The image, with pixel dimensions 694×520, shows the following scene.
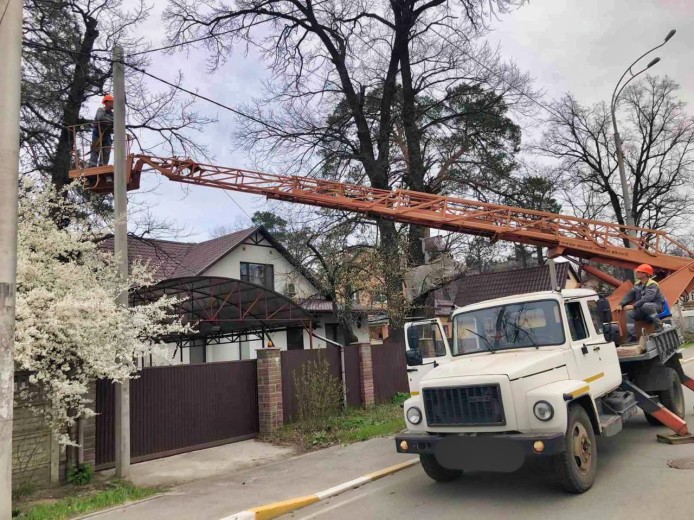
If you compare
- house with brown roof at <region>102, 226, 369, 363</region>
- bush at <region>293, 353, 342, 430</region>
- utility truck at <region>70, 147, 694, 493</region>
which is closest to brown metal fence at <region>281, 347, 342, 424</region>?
bush at <region>293, 353, 342, 430</region>

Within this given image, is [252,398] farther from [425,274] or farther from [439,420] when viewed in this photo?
[425,274]

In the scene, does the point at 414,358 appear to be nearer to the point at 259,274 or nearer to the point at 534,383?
the point at 534,383

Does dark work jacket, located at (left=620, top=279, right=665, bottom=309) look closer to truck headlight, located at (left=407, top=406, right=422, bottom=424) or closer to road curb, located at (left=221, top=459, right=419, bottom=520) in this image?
→ road curb, located at (left=221, top=459, right=419, bottom=520)

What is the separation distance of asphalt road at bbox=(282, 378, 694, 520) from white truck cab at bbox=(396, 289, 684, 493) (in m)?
0.30

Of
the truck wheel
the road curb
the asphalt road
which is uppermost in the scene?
the truck wheel

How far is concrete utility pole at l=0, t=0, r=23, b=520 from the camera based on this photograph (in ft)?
15.6

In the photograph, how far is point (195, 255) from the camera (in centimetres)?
2659

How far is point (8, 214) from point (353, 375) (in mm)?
10276

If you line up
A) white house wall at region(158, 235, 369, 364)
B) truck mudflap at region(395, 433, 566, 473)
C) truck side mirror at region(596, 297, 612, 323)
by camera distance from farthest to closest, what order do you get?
white house wall at region(158, 235, 369, 364)
truck side mirror at region(596, 297, 612, 323)
truck mudflap at region(395, 433, 566, 473)

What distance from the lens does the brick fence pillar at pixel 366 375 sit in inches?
555

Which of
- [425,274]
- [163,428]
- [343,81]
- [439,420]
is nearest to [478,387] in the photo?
[439,420]

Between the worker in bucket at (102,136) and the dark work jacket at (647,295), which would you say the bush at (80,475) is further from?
the dark work jacket at (647,295)

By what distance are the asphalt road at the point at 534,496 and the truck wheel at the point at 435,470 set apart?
9 cm

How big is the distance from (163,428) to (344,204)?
590 centimetres
